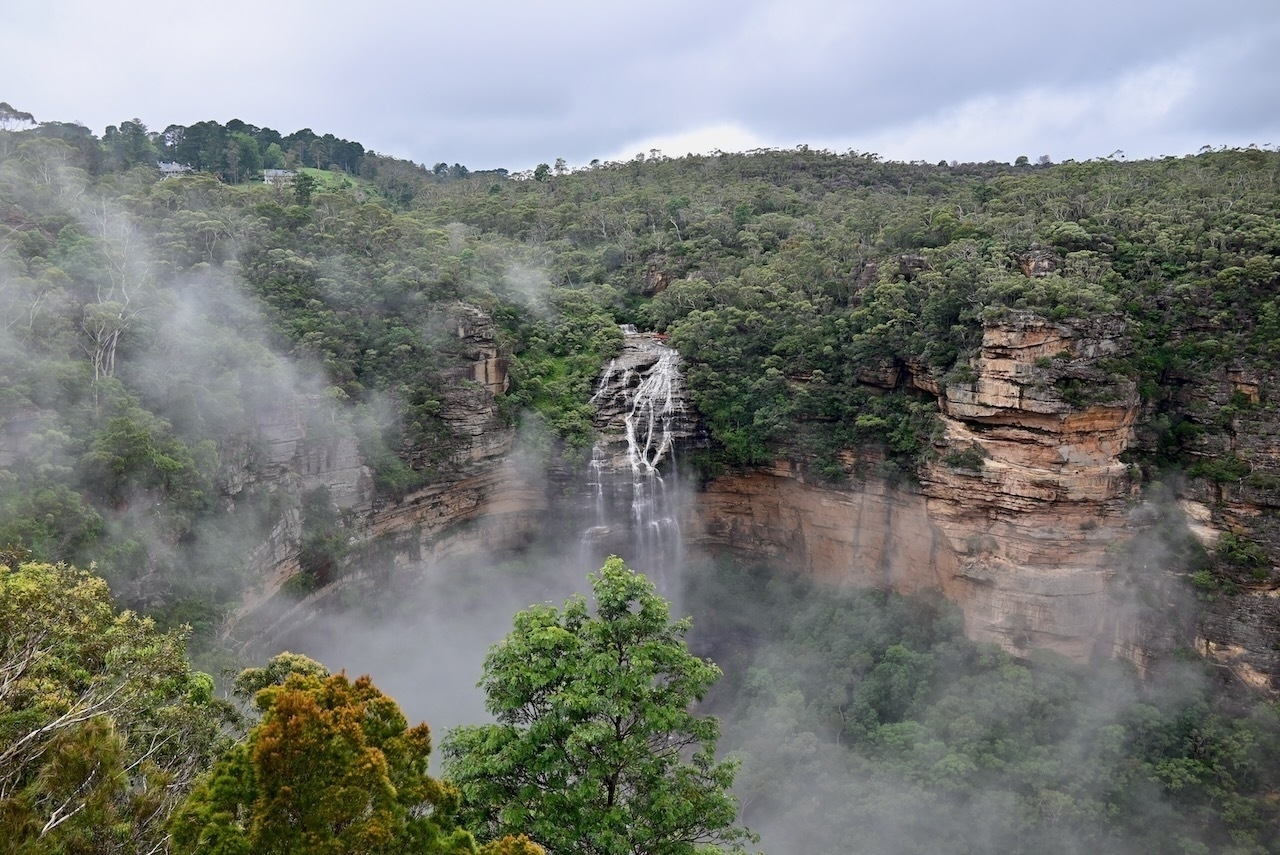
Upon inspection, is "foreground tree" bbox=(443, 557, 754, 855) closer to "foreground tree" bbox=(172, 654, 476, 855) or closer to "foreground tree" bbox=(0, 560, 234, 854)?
"foreground tree" bbox=(172, 654, 476, 855)

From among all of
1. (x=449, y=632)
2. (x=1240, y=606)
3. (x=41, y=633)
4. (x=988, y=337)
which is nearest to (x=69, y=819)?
(x=41, y=633)

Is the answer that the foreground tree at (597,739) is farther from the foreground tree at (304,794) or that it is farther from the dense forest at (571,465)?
the foreground tree at (304,794)

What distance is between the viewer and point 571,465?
90.3 feet

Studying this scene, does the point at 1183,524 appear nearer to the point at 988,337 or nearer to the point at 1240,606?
the point at 1240,606

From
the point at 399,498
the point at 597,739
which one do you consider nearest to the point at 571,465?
the point at 399,498

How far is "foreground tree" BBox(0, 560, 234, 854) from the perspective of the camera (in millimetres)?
6586

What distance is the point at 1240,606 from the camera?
65.0ft

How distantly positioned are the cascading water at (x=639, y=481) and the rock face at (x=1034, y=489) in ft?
28.6

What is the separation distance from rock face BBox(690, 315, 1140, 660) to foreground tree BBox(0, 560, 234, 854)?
19.6m

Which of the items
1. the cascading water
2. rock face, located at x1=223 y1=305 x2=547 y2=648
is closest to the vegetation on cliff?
the cascading water

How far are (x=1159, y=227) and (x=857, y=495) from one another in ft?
39.3

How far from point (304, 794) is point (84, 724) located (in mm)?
2370

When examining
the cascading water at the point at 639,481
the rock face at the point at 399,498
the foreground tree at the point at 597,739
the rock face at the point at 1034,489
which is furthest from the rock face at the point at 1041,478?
the foreground tree at the point at 597,739

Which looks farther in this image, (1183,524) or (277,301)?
(277,301)
